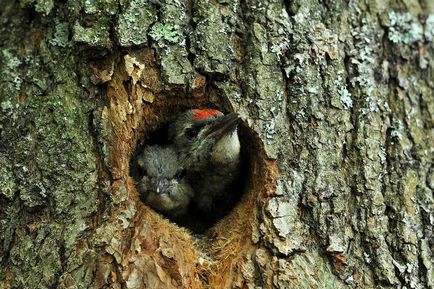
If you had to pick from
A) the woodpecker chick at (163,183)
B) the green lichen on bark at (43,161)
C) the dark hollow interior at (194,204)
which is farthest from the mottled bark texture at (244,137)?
the woodpecker chick at (163,183)

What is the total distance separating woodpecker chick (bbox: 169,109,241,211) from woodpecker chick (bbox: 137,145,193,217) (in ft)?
0.34

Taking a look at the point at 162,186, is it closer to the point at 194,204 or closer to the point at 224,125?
the point at 194,204

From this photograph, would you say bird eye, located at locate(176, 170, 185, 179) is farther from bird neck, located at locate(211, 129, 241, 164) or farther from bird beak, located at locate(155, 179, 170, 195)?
bird neck, located at locate(211, 129, 241, 164)

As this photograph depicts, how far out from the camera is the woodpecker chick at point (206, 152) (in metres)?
4.60

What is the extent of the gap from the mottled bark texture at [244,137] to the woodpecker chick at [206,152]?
0.99ft

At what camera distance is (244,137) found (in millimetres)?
4387

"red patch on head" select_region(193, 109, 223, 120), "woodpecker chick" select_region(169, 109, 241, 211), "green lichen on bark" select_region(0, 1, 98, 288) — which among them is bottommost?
"green lichen on bark" select_region(0, 1, 98, 288)

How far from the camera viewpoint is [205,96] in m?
4.18

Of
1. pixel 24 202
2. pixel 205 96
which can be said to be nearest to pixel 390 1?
pixel 205 96

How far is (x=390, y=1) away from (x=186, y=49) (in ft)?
5.45

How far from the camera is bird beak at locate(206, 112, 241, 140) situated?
4078mm

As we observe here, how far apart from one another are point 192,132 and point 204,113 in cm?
43

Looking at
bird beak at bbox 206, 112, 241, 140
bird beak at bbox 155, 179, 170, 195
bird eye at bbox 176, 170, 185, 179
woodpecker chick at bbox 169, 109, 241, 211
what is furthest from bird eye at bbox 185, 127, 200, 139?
bird beak at bbox 155, 179, 170, 195

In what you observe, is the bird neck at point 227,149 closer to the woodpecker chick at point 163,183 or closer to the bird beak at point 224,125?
the bird beak at point 224,125
